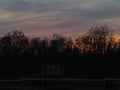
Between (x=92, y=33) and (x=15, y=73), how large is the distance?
42.1m

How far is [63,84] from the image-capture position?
31.9 metres

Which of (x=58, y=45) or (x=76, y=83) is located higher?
(x=58, y=45)

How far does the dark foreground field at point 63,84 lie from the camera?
3020 centimetres

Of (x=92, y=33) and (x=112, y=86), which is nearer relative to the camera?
(x=112, y=86)

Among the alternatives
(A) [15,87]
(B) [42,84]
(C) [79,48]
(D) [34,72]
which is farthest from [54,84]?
(C) [79,48]

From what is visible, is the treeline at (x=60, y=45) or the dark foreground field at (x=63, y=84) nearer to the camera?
the dark foreground field at (x=63, y=84)

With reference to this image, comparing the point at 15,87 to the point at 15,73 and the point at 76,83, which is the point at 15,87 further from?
the point at 15,73

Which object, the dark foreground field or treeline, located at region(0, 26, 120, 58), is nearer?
the dark foreground field

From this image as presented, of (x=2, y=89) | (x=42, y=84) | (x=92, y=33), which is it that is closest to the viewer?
(x=2, y=89)

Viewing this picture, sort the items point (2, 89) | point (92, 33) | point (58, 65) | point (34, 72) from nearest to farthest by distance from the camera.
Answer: point (2, 89) → point (34, 72) → point (58, 65) → point (92, 33)

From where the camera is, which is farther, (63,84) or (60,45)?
(60,45)

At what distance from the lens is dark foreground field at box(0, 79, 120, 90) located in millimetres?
30203

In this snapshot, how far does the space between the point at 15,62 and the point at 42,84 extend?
40095 mm

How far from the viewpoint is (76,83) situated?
1257 inches
